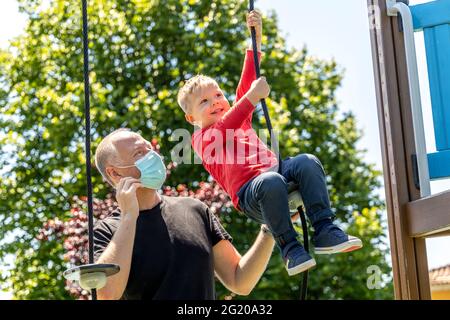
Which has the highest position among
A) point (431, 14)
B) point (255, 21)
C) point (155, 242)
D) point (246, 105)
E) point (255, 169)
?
point (431, 14)

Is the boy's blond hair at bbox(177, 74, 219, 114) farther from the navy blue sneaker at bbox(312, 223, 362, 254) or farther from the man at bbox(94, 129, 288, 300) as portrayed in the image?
the navy blue sneaker at bbox(312, 223, 362, 254)

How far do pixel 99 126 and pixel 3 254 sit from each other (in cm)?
218

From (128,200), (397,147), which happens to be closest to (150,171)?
(128,200)

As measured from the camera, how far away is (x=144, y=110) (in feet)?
38.3

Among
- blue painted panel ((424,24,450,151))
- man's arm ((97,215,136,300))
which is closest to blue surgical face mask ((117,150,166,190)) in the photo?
man's arm ((97,215,136,300))

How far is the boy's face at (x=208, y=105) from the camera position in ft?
10.9

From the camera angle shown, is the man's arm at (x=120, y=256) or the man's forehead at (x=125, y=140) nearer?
the man's arm at (x=120, y=256)

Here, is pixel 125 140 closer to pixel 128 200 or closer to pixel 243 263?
pixel 128 200

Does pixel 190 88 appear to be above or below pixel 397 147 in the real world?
above

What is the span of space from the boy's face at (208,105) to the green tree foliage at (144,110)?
7.93m

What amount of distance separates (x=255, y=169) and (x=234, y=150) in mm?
113

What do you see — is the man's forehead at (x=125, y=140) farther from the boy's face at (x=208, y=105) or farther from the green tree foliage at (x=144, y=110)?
the green tree foliage at (x=144, y=110)

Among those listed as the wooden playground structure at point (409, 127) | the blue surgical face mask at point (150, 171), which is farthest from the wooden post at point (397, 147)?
the blue surgical face mask at point (150, 171)

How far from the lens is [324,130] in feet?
41.3
